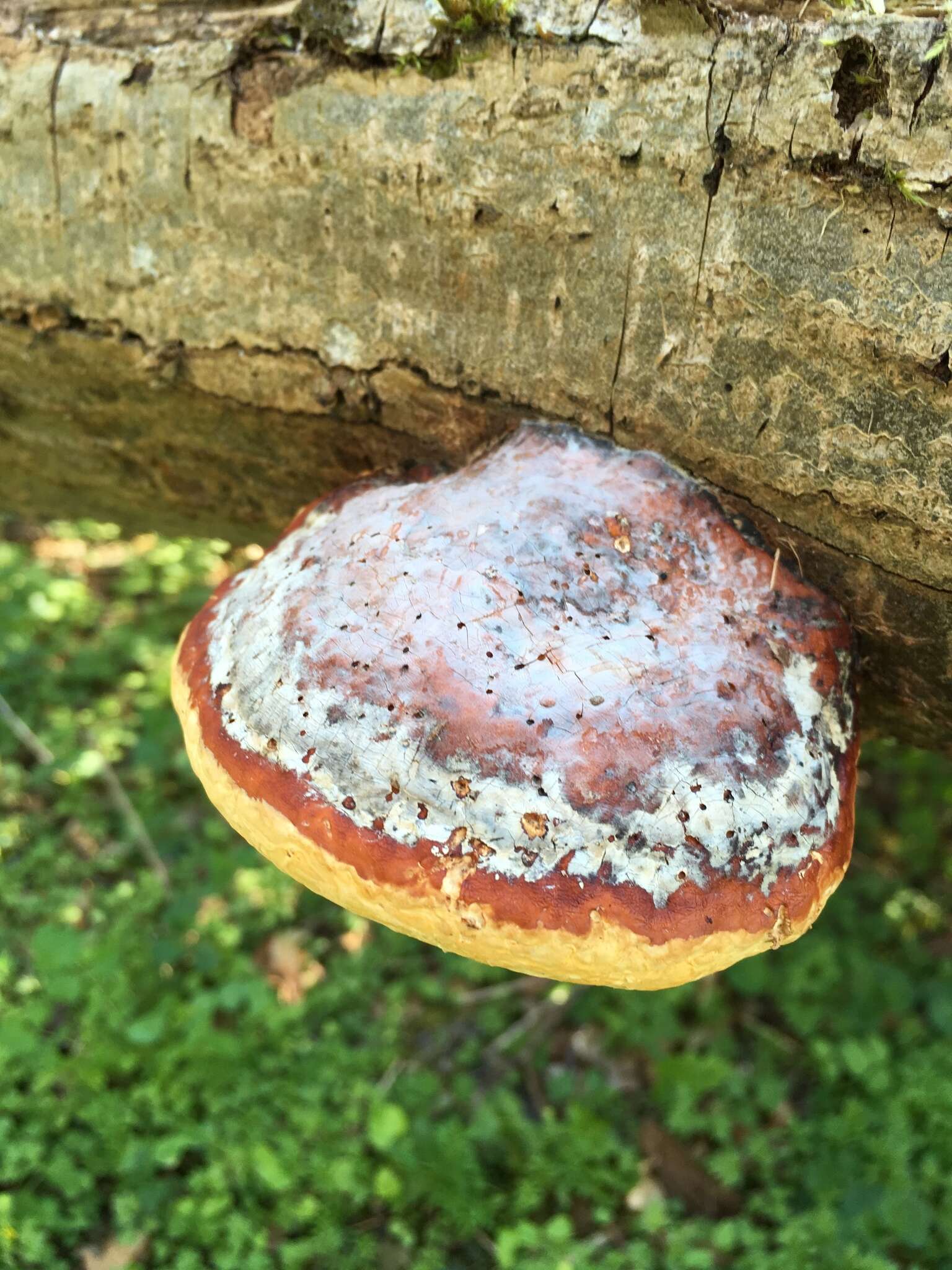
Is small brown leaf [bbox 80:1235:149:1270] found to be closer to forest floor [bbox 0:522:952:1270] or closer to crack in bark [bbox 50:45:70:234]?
forest floor [bbox 0:522:952:1270]

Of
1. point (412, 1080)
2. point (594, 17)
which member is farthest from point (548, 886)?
point (412, 1080)

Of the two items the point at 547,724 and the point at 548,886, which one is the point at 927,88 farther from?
the point at 548,886

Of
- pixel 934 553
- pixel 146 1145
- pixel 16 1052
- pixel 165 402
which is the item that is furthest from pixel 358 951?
pixel 934 553

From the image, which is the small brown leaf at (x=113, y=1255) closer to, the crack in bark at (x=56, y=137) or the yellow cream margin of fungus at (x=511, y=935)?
the yellow cream margin of fungus at (x=511, y=935)

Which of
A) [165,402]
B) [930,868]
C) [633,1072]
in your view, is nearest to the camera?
[165,402]

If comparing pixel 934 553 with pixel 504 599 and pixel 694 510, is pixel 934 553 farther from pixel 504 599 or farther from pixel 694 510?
pixel 504 599

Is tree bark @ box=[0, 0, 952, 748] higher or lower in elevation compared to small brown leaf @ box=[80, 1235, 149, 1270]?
higher

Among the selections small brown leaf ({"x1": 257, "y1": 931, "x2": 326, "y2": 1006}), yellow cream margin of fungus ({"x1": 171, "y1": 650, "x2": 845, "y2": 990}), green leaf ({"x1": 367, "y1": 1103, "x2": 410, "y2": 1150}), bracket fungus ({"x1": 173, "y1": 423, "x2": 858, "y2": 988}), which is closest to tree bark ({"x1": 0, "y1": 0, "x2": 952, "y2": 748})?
bracket fungus ({"x1": 173, "y1": 423, "x2": 858, "y2": 988})
